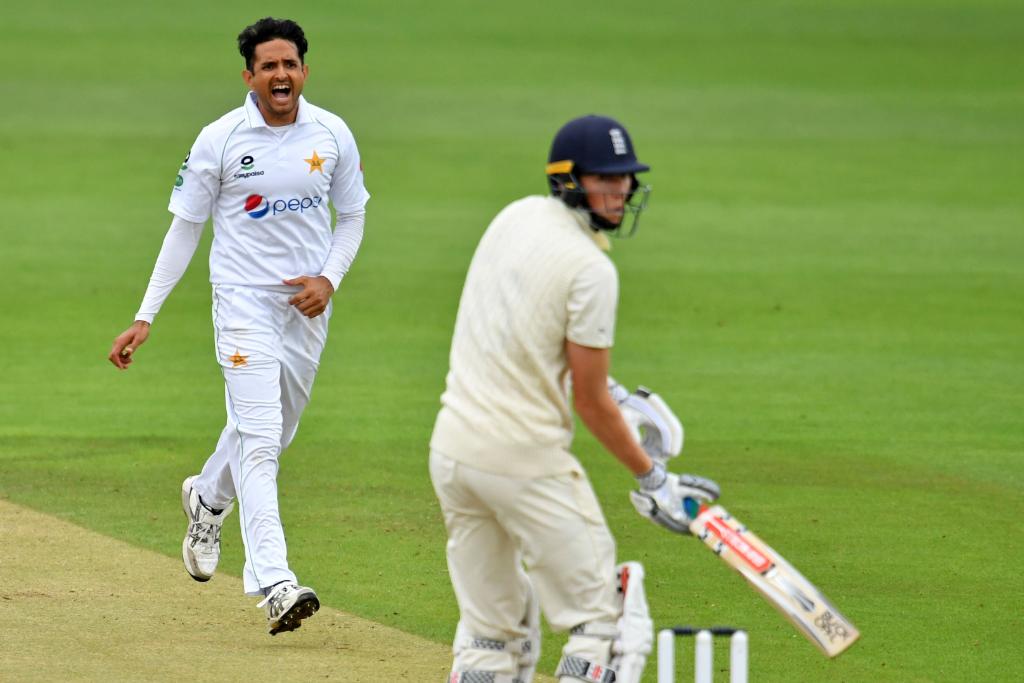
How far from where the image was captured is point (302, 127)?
6.96 m

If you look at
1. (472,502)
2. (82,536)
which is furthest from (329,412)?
(472,502)

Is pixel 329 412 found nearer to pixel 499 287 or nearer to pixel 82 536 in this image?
pixel 82 536

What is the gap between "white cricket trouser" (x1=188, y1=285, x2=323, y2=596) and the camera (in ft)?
21.2

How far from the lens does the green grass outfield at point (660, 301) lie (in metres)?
7.76

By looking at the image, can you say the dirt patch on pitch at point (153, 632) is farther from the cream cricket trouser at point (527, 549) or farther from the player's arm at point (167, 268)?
the cream cricket trouser at point (527, 549)

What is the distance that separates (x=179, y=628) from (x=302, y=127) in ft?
6.21

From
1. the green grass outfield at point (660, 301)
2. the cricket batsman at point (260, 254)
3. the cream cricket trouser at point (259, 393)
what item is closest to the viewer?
the cream cricket trouser at point (259, 393)

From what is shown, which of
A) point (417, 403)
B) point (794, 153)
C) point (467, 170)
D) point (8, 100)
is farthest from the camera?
point (8, 100)

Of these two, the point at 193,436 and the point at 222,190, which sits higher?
the point at 222,190

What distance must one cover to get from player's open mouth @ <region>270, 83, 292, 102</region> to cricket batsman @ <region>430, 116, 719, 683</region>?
1.99 metres

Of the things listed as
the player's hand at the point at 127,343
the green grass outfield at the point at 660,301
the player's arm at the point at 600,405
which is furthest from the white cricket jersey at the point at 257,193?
the player's arm at the point at 600,405

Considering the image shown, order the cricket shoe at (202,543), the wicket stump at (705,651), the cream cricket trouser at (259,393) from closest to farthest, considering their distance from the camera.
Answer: the wicket stump at (705,651) < the cream cricket trouser at (259,393) < the cricket shoe at (202,543)

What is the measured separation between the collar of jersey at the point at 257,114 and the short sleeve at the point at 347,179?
13 centimetres

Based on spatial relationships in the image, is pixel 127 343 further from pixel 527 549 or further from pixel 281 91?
pixel 527 549
